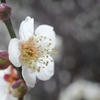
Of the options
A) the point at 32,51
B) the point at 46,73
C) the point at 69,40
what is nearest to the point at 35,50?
the point at 32,51

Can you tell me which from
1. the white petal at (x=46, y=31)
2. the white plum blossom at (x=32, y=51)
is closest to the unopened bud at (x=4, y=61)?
the white plum blossom at (x=32, y=51)

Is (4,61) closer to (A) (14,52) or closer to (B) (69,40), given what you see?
(A) (14,52)

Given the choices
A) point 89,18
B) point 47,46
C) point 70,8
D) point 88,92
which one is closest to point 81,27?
point 89,18

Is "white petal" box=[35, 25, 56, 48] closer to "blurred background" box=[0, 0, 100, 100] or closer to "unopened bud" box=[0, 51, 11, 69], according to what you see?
"unopened bud" box=[0, 51, 11, 69]

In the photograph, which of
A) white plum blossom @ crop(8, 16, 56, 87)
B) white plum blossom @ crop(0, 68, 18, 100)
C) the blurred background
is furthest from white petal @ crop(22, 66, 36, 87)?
the blurred background

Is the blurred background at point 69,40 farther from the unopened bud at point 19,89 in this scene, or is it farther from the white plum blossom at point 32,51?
the unopened bud at point 19,89

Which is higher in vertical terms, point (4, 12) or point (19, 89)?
point (4, 12)

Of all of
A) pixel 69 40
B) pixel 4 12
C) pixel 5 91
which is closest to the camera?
pixel 4 12

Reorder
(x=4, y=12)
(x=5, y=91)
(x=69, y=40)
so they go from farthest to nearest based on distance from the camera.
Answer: (x=69, y=40), (x=5, y=91), (x=4, y=12)
